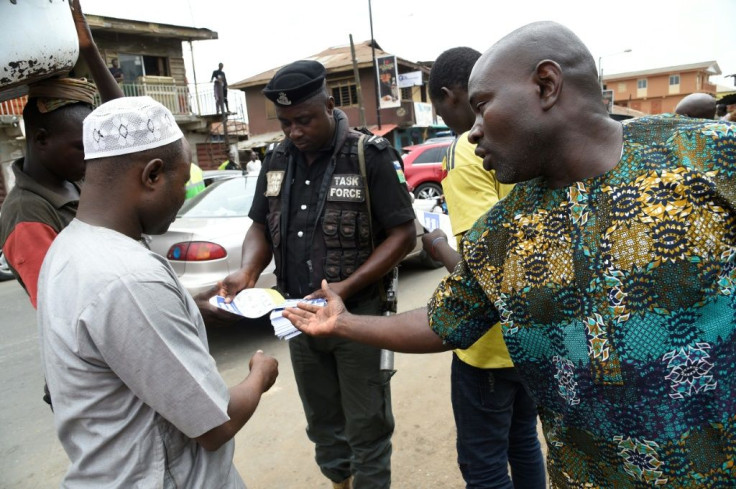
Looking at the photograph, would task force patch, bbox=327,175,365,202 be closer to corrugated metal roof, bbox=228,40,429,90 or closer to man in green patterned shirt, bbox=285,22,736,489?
man in green patterned shirt, bbox=285,22,736,489

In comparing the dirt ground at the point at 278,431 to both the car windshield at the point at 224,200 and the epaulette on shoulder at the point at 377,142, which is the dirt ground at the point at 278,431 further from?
the epaulette on shoulder at the point at 377,142

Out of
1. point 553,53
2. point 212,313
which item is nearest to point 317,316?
point 212,313

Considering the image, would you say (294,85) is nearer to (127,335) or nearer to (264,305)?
(264,305)

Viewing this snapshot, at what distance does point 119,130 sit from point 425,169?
42.3 ft

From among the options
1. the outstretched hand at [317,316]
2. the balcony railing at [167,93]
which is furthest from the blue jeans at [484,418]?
the balcony railing at [167,93]

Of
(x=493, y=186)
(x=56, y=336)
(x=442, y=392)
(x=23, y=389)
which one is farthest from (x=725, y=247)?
(x=23, y=389)

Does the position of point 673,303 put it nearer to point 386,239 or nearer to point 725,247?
point 725,247

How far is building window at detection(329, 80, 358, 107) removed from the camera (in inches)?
1072

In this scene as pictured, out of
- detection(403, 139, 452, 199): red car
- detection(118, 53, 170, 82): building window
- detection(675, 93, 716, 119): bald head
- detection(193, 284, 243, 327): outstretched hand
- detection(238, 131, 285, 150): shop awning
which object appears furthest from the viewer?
detection(238, 131, 285, 150): shop awning

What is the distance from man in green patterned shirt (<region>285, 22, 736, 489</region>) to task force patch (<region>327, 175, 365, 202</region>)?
1.26 m

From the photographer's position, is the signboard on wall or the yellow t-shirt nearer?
the yellow t-shirt

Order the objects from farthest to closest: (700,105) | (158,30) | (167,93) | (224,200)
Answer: (167,93) < (158,30) < (224,200) < (700,105)

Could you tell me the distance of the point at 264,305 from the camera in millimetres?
2080

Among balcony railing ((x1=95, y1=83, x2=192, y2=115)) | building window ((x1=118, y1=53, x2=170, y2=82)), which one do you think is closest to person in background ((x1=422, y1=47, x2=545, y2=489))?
balcony railing ((x1=95, y1=83, x2=192, y2=115))
